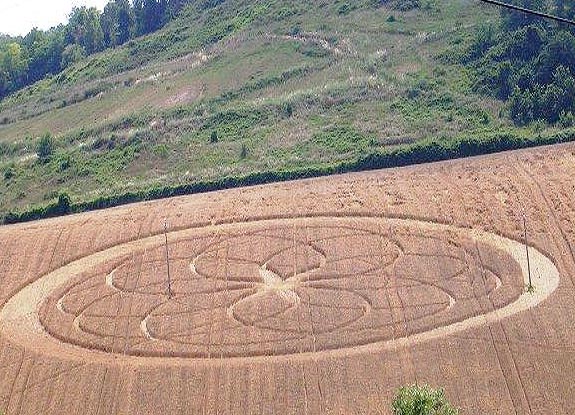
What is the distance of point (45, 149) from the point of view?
276ft

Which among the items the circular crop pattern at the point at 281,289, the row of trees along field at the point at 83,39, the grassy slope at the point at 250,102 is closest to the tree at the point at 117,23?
the row of trees along field at the point at 83,39

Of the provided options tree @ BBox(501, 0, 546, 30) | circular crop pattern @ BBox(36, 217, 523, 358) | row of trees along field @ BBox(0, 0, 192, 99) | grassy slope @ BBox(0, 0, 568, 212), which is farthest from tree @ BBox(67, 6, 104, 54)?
circular crop pattern @ BBox(36, 217, 523, 358)

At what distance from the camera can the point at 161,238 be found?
58.3m

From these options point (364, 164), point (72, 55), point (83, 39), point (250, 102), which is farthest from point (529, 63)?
point (83, 39)

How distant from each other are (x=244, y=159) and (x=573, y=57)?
98.4ft

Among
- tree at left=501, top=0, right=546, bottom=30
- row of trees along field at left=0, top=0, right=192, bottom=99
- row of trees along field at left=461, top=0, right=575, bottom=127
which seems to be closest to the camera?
row of trees along field at left=461, top=0, right=575, bottom=127

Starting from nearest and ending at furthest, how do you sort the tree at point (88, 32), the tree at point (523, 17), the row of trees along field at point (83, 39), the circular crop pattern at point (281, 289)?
the circular crop pattern at point (281, 289) → the tree at point (523, 17) → the row of trees along field at point (83, 39) → the tree at point (88, 32)

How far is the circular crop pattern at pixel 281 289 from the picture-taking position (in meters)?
47.2

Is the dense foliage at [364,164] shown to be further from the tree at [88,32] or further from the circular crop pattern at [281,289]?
the tree at [88,32]

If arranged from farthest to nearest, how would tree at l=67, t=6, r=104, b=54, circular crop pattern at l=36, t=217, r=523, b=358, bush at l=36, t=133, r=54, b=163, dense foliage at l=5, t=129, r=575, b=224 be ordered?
tree at l=67, t=6, r=104, b=54, bush at l=36, t=133, r=54, b=163, dense foliage at l=5, t=129, r=575, b=224, circular crop pattern at l=36, t=217, r=523, b=358

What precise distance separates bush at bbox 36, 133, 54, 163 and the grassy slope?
36.5 inches

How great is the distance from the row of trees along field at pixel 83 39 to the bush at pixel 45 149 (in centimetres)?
4807

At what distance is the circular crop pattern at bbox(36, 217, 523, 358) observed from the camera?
47.2 metres

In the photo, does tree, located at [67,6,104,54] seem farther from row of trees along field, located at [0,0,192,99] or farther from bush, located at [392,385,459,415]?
bush, located at [392,385,459,415]
